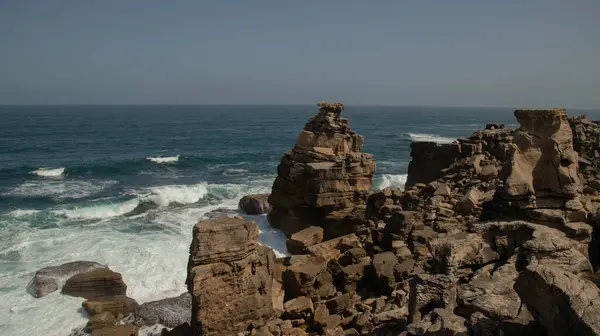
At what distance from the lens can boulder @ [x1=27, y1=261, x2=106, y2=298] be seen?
16.2 metres

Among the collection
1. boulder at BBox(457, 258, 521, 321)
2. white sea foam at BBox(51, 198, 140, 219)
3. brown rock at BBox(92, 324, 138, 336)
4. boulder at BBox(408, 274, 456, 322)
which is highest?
boulder at BBox(457, 258, 521, 321)

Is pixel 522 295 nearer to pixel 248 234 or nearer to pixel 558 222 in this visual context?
pixel 558 222

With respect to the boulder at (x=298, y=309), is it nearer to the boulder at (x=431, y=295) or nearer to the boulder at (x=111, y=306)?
the boulder at (x=431, y=295)

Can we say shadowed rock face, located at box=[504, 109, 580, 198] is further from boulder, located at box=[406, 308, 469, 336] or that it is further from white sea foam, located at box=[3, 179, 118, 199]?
white sea foam, located at box=[3, 179, 118, 199]

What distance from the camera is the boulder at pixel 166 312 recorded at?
14227 mm

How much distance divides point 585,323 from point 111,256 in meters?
19.0

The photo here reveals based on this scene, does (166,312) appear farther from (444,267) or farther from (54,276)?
(444,267)

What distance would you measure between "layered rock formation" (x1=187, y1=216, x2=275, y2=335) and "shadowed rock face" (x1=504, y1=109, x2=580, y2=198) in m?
5.58

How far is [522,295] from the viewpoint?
572cm

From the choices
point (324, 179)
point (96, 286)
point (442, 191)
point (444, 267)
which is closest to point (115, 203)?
point (96, 286)

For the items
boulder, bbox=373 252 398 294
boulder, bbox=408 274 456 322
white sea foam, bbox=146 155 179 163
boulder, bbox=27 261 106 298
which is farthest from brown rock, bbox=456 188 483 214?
white sea foam, bbox=146 155 179 163

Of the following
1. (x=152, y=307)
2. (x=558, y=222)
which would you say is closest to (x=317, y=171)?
(x=152, y=307)

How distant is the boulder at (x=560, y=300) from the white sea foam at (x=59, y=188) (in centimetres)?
3322

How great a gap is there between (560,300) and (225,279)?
625 cm
